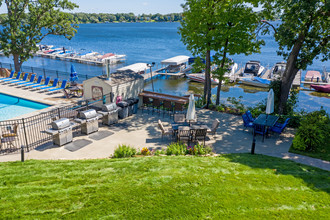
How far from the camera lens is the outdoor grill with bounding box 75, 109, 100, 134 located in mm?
13559

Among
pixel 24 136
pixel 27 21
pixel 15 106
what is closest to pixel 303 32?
pixel 24 136

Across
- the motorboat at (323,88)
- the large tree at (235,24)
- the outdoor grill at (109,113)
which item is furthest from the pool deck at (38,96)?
the motorboat at (323,88)

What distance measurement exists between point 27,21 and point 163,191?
3060cm

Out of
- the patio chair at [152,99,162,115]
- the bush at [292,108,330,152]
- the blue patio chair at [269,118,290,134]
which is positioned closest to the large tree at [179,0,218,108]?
the patio chair at [152,99,162,115]

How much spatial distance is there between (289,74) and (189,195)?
13.0 m

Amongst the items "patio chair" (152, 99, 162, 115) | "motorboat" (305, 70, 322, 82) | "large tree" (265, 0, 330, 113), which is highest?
"large tree" (265, 0, 330, 113)

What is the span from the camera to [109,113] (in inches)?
589

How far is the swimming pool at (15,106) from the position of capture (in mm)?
18297

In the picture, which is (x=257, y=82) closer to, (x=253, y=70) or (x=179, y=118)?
(x=253, y=70)

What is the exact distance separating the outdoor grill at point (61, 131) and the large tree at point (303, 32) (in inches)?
521

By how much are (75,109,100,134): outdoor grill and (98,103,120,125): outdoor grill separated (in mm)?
736

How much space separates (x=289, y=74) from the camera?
54.7 ft

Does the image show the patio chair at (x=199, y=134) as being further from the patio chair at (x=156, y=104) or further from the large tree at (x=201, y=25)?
the large tree at (x=201, y=25)

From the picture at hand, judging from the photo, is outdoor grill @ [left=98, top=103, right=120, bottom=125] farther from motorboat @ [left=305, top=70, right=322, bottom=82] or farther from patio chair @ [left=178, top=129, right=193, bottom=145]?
motorboat @ [left=305, top=70, right=322, bottom=82]
